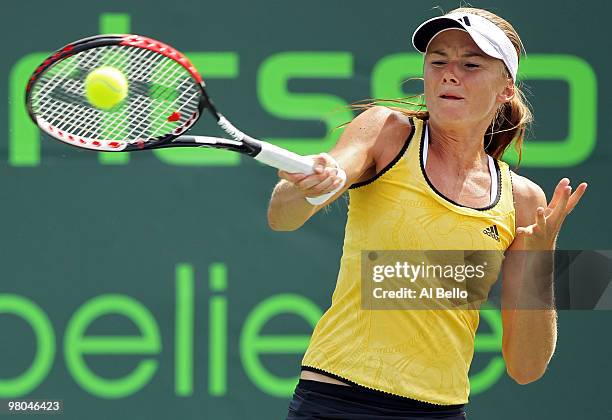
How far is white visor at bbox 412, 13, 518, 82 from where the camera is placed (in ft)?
8.69

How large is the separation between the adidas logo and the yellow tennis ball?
92 centimetres

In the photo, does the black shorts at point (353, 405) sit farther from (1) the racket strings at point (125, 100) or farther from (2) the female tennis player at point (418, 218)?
(1) the racket strings at point (125, 100)

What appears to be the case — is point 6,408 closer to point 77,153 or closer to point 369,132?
point 77,153

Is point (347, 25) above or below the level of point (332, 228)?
above

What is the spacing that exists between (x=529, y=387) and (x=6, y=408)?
6.50 feet

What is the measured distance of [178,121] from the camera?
8.59 feet

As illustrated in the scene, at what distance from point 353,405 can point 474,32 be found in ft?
3.03

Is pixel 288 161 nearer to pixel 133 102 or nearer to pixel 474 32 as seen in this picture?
pixel 133 102

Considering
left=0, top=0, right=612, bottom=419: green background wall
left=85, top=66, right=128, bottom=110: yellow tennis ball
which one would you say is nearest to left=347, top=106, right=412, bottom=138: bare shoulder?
left=85, top=66, right=128, bottom=110: yellow tennis ball

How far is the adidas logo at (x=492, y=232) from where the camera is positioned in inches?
106

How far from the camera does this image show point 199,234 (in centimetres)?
420

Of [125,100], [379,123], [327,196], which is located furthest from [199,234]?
[327,196]

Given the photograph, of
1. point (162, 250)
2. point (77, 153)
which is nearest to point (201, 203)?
point (162, 250)

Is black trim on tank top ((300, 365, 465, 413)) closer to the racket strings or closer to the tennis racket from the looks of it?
the tennis racket
